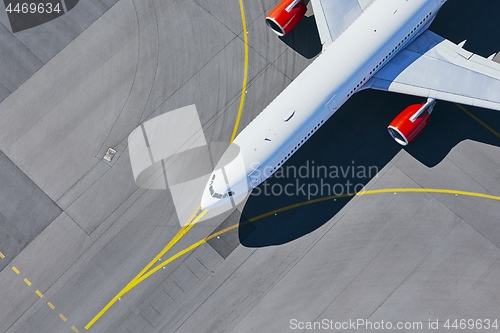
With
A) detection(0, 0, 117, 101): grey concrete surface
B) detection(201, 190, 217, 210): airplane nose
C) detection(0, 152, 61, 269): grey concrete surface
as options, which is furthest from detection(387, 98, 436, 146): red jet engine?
detection(0, 152, 61, 269): grey concrete surface

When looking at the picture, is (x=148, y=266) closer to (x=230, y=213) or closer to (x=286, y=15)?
(x=230, y=213)

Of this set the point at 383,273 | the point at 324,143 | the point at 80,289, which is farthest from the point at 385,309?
the point at 80,289

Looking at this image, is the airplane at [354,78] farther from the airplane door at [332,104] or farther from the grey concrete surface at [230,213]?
the grey concrete surface at [230,213]

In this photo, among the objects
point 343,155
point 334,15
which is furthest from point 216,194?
point 334,15

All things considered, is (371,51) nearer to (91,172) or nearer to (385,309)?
(385,309)

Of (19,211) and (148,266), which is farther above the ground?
(19,211)

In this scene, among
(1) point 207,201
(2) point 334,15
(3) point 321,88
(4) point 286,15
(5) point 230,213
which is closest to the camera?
(3) point 321,88
